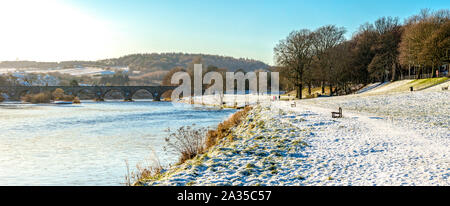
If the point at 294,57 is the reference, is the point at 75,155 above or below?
below

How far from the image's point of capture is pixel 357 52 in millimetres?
76438

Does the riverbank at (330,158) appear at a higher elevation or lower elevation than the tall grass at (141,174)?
higher

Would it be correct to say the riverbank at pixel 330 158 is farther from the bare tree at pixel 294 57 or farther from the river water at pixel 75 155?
the bare tree at pixel 294 57

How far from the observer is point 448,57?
53719 millimetres

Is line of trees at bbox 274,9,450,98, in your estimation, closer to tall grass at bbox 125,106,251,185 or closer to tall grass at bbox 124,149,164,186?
tall grass at bbox 125,106,251,185

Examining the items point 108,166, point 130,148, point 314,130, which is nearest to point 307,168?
point 314,130

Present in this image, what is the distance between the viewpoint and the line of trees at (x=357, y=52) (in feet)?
178

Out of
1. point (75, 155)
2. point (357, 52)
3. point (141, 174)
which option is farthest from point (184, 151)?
point (357, 52)

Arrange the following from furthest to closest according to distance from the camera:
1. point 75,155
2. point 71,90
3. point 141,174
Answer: point 71,90 → point 75,155 → point 141,174

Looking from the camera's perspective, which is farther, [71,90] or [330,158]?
[71,90]

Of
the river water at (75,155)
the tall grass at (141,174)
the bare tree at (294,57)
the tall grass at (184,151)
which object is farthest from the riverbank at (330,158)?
the bare tree at (294,57)

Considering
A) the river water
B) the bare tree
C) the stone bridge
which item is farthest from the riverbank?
the stone bridge

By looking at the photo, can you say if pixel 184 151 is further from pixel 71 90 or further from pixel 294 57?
pixel 71 90
